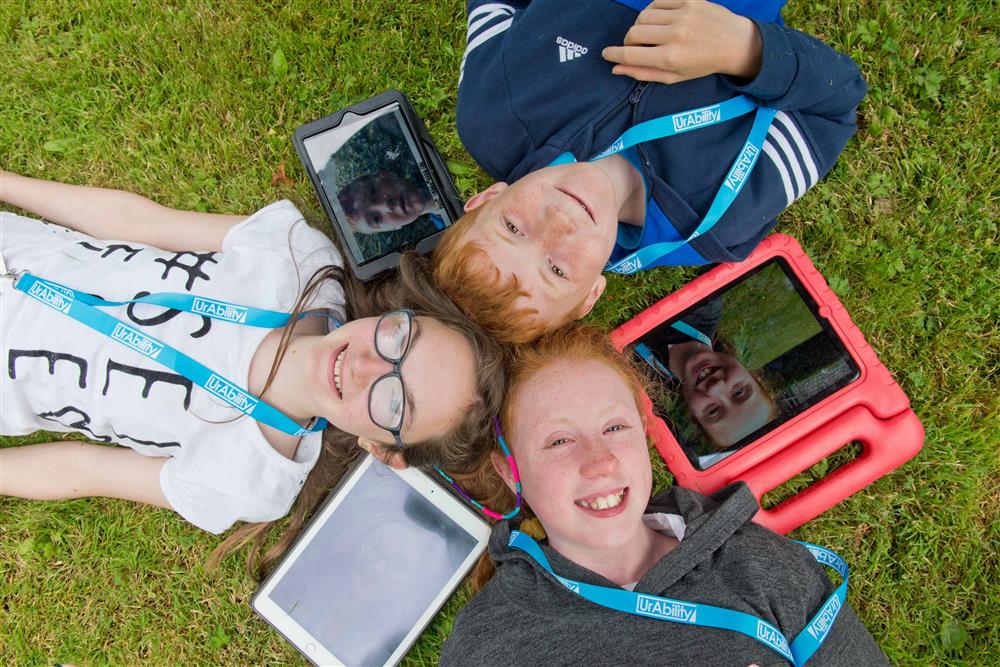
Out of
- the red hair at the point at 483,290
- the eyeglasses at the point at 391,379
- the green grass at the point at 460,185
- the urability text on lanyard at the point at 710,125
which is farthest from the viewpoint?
the green grass at the point at 460,185

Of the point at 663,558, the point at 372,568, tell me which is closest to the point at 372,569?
the point at 372,568

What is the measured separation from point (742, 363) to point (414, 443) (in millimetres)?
1447

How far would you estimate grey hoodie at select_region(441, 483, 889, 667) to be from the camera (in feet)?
7.45

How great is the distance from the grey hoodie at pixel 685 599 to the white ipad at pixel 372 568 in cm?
31

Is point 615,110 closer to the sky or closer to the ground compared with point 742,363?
closer to the sky

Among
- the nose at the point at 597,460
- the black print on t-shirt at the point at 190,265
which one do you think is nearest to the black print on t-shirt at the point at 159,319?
the black print on t-shirt at the point at 190,265

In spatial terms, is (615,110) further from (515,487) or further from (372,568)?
(372,568)

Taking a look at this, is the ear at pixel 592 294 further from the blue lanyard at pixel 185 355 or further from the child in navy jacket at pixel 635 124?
the blue lanyard at pixel 185 355

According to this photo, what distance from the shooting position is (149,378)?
8.01 feet

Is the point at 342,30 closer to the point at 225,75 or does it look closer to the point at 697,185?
the point at 225,75

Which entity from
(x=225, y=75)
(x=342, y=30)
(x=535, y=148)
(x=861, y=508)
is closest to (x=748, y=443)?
(x=861, y=508)

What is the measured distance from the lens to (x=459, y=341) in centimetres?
214

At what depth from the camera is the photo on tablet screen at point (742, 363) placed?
274cm

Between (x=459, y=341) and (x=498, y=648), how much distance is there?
114 centimetres
